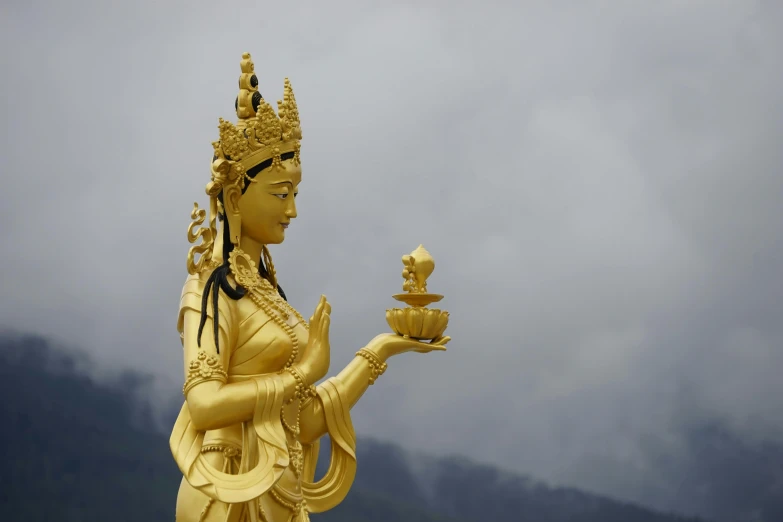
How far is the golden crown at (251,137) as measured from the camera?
577cm

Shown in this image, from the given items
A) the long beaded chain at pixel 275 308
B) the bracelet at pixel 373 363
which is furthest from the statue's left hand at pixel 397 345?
the long beaded chain at pixel 275 308

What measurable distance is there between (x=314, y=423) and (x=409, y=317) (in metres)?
0.70

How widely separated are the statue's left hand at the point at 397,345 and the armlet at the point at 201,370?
106cm

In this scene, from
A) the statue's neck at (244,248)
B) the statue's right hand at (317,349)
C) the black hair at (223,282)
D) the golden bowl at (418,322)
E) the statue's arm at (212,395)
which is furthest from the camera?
the golden bowl at (418,322)

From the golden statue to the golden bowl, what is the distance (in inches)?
13.6

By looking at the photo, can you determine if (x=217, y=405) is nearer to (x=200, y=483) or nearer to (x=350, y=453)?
(x=200, y=483)

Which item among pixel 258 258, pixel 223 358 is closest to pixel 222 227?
pixel 258 258

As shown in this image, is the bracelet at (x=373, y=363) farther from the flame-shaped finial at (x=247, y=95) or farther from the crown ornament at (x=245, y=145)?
the flame-shaped finial at (x=247, y=95)

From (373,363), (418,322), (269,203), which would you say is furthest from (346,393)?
(269,203)

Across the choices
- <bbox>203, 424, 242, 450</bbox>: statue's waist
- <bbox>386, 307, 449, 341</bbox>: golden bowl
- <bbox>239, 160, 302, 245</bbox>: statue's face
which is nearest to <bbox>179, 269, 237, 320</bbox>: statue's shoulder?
<bbox>239, 160, 302, 245</bbox>: statue's face

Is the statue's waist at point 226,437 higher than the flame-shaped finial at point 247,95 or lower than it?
lower

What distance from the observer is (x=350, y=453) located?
20.7 feet

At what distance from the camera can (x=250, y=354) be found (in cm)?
574

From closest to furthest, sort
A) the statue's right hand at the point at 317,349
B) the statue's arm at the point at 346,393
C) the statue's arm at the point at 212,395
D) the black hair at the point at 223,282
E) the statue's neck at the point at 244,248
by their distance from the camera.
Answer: the statue's arm at the point at 212,395 → the black hair at the point at 223,282 → the statue's right hand at the point at 317,349 → the statue's neck at the point at 244,248 → the statue's arm at the point at 346,393
